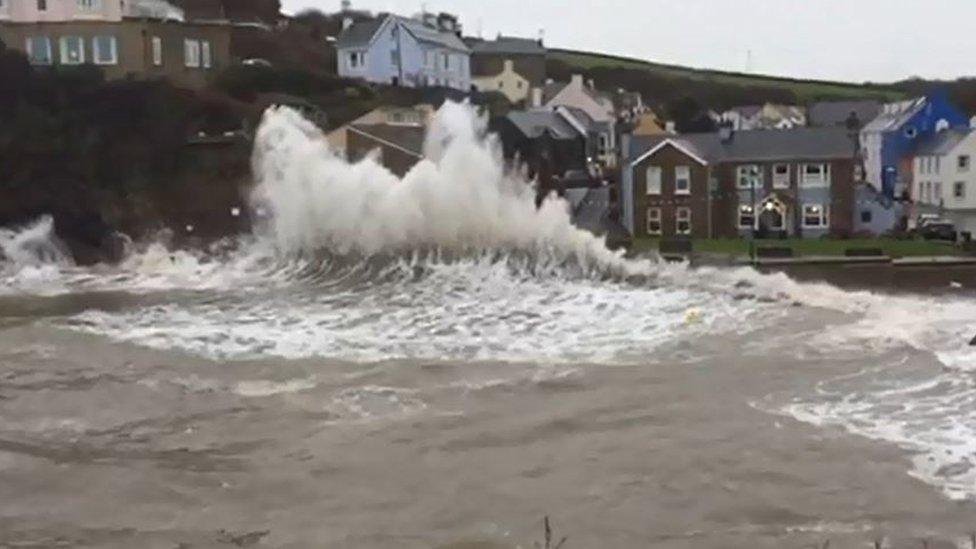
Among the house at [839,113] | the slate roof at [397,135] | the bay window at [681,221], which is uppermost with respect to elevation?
the house at [839,113]

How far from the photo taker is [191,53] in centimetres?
5838

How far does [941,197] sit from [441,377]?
41879 millimetres

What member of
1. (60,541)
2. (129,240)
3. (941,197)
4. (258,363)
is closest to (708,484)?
(60,541)

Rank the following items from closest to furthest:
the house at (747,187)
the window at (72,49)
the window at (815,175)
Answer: the window at (815,175) → the house at (747,187) → the window at (72,49)

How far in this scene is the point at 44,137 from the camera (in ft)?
159

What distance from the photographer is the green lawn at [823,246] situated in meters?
41.4

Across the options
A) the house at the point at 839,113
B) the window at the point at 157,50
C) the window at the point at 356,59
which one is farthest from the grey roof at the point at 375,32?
the house at the point at 839,113

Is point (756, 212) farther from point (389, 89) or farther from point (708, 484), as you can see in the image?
point (708, 484)

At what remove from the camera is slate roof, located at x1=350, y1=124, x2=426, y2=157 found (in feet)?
163

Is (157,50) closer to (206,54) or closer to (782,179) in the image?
(206,54)

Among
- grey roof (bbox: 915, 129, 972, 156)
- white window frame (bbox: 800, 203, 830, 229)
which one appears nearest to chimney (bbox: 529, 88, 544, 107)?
grey roof (bbox: 915, 129, 972, 156)

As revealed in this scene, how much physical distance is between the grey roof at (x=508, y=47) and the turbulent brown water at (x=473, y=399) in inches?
2441

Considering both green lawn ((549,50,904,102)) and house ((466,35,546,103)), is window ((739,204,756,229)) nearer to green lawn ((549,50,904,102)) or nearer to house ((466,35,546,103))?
house ((466,35,546,103))

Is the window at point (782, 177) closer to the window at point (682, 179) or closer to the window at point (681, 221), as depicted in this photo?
the window at point (682, 179)
